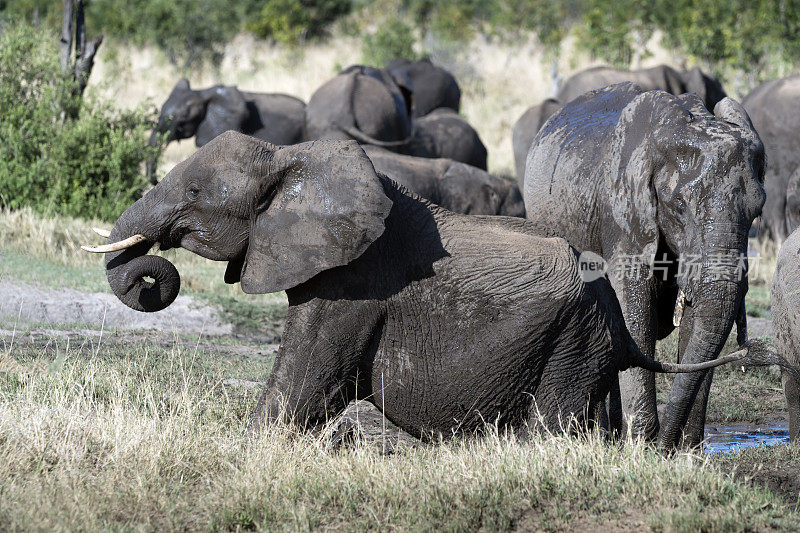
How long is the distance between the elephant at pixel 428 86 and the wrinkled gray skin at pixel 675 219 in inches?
629

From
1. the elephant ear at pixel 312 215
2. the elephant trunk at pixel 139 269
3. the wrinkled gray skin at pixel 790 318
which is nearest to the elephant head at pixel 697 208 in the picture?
the wrinkled gray skin at pixel 790 318

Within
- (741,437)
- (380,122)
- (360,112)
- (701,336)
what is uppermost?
(360,112)

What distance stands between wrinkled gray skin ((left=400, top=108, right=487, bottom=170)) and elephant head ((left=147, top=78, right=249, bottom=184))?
3.05 meters

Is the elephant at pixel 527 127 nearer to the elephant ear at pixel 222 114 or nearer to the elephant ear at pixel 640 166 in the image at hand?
the elephant ear at pixel 222 114

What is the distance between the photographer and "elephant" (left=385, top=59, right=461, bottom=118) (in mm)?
23172

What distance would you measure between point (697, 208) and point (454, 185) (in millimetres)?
6840

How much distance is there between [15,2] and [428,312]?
3402cm

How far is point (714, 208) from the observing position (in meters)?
6.16

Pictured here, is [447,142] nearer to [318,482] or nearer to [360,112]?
[360,112]

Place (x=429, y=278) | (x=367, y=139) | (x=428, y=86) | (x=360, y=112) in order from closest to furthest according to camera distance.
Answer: (x=429, y=278) < (x=367, y=139) < (x=360, y=112) < (x=428, y=86)

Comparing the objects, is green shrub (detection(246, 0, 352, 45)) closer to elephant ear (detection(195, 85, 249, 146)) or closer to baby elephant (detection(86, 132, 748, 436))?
elephant ear (detection(195, 85, 249, 146))

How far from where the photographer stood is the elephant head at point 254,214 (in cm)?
521

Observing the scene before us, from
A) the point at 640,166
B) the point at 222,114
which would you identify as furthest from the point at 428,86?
the point at 640,166

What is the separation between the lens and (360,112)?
56.6ft
